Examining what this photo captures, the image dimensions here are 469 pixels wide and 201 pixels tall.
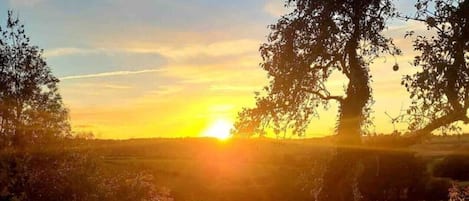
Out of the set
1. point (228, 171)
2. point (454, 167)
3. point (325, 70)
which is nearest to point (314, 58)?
point (325, 70)

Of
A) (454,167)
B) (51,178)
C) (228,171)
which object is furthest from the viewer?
(228,171)

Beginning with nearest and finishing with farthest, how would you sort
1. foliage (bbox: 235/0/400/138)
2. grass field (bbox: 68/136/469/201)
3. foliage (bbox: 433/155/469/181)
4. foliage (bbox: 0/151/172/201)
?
foliage (bbox: 235/0/400/138) < foliage (bbox: 0/151/172/201) < foliage (bbox: 433/155/469/181) < grass field (bbox: 68/136/469/201)

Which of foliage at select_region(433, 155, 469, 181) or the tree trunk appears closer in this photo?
the tree trunk

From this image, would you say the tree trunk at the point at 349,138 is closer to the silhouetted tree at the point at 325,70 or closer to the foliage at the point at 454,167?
the silhouetted tree at the point at 325,70

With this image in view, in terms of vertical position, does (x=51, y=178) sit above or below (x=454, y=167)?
below

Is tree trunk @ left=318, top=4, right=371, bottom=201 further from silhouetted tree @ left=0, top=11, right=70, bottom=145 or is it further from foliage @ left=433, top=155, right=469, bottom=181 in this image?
foliage @ left=433, top=155, right=469, bottom=181

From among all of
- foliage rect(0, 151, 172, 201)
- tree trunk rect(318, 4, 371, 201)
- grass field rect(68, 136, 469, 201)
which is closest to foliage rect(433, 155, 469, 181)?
grass field rect(68, 136, 469, 201)

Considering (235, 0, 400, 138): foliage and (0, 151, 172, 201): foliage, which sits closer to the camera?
(235, 0, 400, 138): foliage

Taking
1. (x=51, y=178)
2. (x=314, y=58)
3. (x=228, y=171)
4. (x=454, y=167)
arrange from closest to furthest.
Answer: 1. (x=314, y=58)
2. (x=51, y=178)
3. (x=454, y=167)
4. (x=228, y=171)

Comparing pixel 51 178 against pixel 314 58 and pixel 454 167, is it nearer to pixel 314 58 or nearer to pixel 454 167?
pixel 314 58

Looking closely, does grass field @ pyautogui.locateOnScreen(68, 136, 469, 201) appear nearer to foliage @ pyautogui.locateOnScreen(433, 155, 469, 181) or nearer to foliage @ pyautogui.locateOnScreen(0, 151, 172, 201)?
foliage @ pyautogui.locateOnScreen(433, 155, 469, 181)

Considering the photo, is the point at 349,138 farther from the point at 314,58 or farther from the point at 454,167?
the point at 454,167

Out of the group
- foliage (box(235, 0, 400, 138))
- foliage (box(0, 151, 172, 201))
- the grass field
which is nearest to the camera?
foliage (box(235, 0, 400, 138))

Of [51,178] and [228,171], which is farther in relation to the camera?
[228,171]
